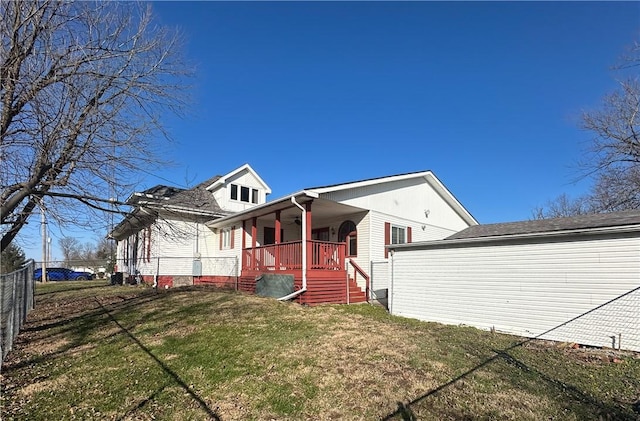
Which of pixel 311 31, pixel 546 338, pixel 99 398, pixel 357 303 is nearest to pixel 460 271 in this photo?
pixel 546 338

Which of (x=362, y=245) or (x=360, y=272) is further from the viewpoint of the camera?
(x=362, y=245)

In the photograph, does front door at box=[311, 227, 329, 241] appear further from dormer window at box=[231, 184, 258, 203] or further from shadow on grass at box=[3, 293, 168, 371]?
shadow on grass at box=[3, 293, 168, 371]

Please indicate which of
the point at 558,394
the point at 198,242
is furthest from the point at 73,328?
the point at 198,242

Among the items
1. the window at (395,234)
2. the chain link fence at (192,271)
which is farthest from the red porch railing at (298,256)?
the chain link fence at (192,271)

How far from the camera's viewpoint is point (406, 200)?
15.4 m

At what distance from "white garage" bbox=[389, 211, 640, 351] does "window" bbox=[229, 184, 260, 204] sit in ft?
41.0

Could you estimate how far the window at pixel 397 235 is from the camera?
47.9ft

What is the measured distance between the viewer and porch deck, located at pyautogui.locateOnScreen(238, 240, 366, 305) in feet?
38.8

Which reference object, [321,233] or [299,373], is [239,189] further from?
[299,373]

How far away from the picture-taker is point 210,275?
698 inches

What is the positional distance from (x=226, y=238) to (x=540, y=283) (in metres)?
14.3

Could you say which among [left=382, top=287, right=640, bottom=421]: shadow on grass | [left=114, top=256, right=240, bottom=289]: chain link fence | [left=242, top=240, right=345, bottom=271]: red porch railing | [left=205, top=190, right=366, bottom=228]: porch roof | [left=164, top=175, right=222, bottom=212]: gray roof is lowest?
[left=382, top=287, right=640, bottom=421]: shadow on grass

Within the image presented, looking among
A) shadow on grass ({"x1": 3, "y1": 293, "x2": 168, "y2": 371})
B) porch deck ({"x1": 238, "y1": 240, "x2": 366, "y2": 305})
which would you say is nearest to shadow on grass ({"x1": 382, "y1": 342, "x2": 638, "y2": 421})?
shadow on grass ({"x1": 3, "y1": 293, "x2": 168, "y2": 371})

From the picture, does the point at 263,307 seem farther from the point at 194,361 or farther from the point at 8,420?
the point at 8,420
